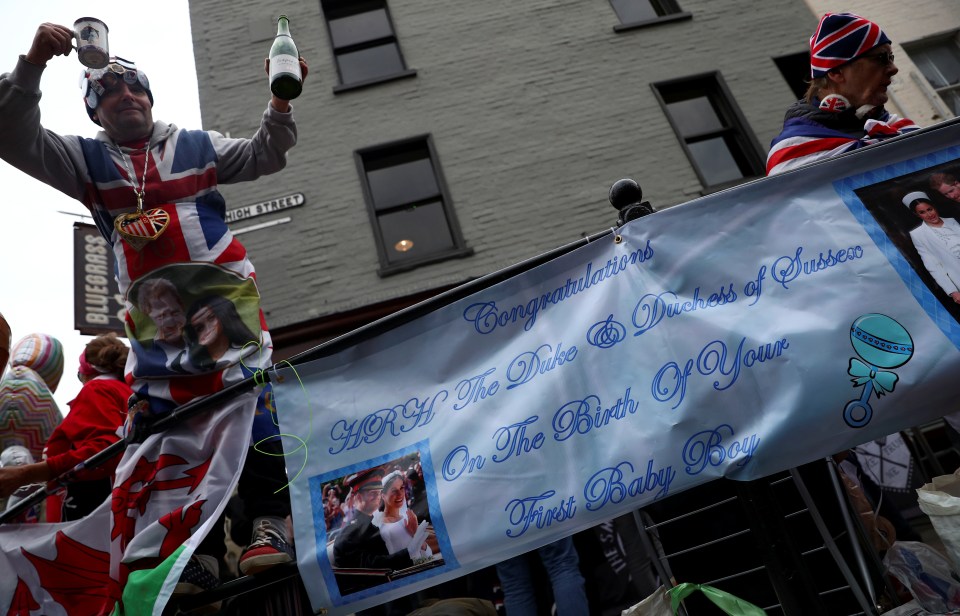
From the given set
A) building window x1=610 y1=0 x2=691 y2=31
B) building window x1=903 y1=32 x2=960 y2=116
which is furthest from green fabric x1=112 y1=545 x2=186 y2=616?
building window x1=903 y1=32 x2=960 y2=116

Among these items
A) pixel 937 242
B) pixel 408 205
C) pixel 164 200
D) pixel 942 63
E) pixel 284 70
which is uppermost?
pixel 942 63

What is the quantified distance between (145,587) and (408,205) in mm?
5585

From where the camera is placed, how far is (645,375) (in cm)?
186

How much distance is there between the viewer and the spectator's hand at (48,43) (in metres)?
2.54

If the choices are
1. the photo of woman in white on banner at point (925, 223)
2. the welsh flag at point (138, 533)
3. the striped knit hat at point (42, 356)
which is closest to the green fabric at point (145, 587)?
the welsh flag at point (138, 533)

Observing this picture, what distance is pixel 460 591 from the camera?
393cm

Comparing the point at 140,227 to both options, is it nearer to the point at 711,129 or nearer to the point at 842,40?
the point at 842,40

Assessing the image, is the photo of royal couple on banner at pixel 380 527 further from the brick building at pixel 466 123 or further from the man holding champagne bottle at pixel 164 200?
the brick building at pixel 466 123

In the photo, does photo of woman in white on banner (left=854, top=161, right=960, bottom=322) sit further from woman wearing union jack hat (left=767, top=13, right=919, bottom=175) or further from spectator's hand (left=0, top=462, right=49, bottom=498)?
spectator's hand (left=0, top=462, right=49, bottom=498)

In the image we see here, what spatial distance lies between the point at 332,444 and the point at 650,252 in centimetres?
130

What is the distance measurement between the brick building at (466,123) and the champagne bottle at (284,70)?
150 inches

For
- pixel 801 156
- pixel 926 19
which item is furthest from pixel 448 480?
pixel 926 19

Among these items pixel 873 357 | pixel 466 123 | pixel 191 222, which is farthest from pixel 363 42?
pixel 873 357

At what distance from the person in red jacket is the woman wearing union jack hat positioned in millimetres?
3585
